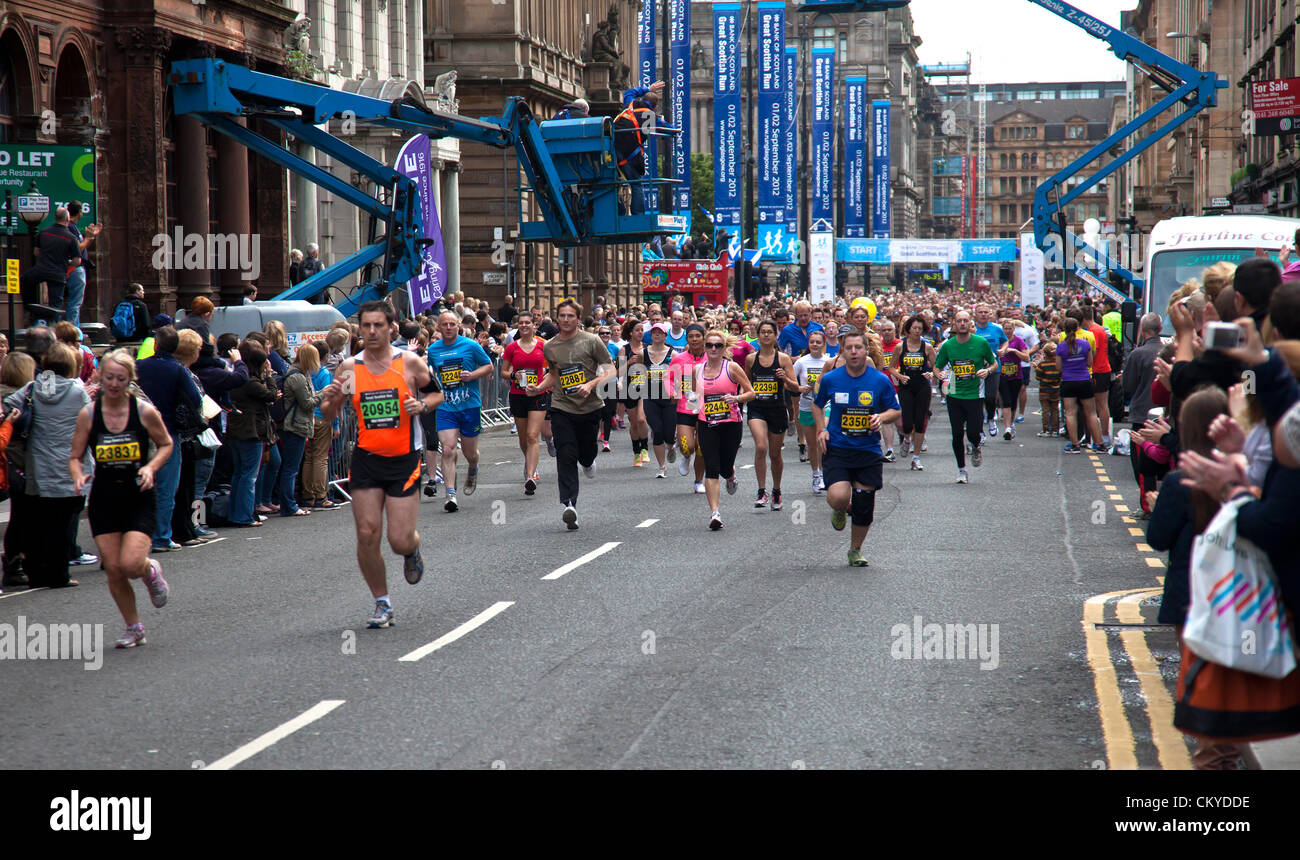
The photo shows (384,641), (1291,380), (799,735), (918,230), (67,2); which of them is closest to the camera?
(1291,380)

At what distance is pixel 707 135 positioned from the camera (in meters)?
146

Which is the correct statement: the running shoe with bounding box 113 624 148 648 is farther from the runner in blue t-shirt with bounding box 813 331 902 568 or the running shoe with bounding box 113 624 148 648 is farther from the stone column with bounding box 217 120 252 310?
the stone column with bounding box 217 120 252 310

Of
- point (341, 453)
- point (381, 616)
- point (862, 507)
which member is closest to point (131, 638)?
point (381, 616)

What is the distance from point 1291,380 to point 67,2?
880 inches

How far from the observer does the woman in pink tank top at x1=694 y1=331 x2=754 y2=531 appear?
1537cm

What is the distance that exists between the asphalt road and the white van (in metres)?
8.56

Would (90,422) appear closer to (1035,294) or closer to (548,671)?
(548,671)

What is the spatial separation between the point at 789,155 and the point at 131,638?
46.6 m

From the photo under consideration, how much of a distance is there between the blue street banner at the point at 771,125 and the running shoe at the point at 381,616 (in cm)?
4216

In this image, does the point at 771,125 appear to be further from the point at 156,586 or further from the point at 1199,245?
the point at 156,586

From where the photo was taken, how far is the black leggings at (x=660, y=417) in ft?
64.8

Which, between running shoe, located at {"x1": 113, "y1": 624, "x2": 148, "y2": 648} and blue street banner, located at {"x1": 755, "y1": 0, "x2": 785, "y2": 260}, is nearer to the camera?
running shoe, located at {"x1": 113, "y1": 624, "x2": 148, "y2": 648}

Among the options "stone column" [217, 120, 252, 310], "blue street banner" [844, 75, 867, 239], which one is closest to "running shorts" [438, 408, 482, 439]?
"stone column" [217, 120, 252, 310]

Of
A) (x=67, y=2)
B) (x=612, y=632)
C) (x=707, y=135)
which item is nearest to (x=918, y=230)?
(x=707, y=135)
